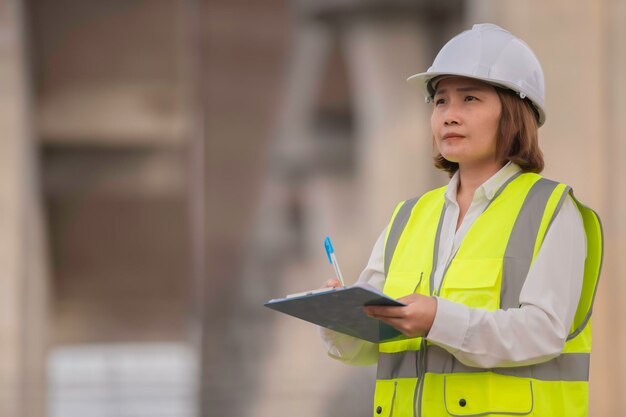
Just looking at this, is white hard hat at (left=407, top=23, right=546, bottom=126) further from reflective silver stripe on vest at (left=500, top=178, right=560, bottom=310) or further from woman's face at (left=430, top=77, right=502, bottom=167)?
reflective silver stripe on vest at (left=500, top=178, right=560, bottom=310)

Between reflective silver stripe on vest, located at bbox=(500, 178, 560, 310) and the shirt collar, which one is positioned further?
the shirt collar

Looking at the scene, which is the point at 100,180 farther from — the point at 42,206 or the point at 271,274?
the point at 271,274

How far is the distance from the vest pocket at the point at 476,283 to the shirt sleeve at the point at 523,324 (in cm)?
6

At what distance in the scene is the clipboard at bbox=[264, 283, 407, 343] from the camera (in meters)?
2.38

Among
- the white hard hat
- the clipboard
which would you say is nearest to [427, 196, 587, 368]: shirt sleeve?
the clipboard

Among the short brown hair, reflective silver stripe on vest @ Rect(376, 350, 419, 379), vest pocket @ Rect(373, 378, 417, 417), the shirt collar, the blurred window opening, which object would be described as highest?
the short brown hair

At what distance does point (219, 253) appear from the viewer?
9.75 m

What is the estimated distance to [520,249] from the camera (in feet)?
8.35

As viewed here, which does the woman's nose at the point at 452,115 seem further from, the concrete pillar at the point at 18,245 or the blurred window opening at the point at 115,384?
the blurred window opening at the point at 115,384

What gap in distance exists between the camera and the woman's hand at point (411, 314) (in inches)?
95.7

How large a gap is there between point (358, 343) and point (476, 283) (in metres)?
0.39

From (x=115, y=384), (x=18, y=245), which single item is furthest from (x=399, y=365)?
(x=115, y=384)

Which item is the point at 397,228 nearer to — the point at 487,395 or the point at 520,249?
the point at 520,249

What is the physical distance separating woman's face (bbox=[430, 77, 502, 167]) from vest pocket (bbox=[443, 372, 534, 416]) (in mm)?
501
